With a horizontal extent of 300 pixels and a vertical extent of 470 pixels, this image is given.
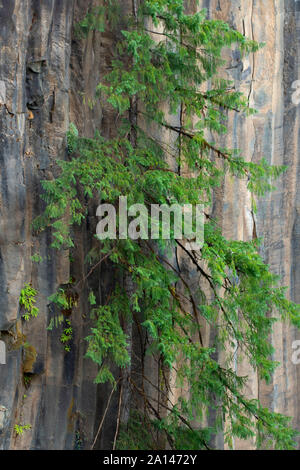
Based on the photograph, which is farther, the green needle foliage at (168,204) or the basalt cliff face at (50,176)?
the green needle foliage at (168,204)

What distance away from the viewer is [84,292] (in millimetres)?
8055

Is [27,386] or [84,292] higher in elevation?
[84,292]

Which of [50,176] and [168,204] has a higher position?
[50,176]

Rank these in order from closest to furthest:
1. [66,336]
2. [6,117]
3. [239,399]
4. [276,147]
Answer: [6,117], [239,399], [66,336], [276,147]

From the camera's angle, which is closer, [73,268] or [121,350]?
[121,350]

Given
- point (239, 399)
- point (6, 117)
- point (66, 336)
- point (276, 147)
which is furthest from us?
point (276, 147)

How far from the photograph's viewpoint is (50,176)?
742 cm

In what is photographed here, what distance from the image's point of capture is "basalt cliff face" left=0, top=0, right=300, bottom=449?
687 cm

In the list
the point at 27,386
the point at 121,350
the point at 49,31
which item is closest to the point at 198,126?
the point at 49,31

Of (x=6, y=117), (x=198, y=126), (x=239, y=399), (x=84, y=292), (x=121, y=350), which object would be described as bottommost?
(x=239, y=399)

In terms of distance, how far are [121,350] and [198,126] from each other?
3053mm

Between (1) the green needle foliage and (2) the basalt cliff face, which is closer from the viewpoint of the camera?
(2) the basalt cliff face

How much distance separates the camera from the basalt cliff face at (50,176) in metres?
6.87

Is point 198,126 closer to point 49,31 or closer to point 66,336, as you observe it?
point 49,31
